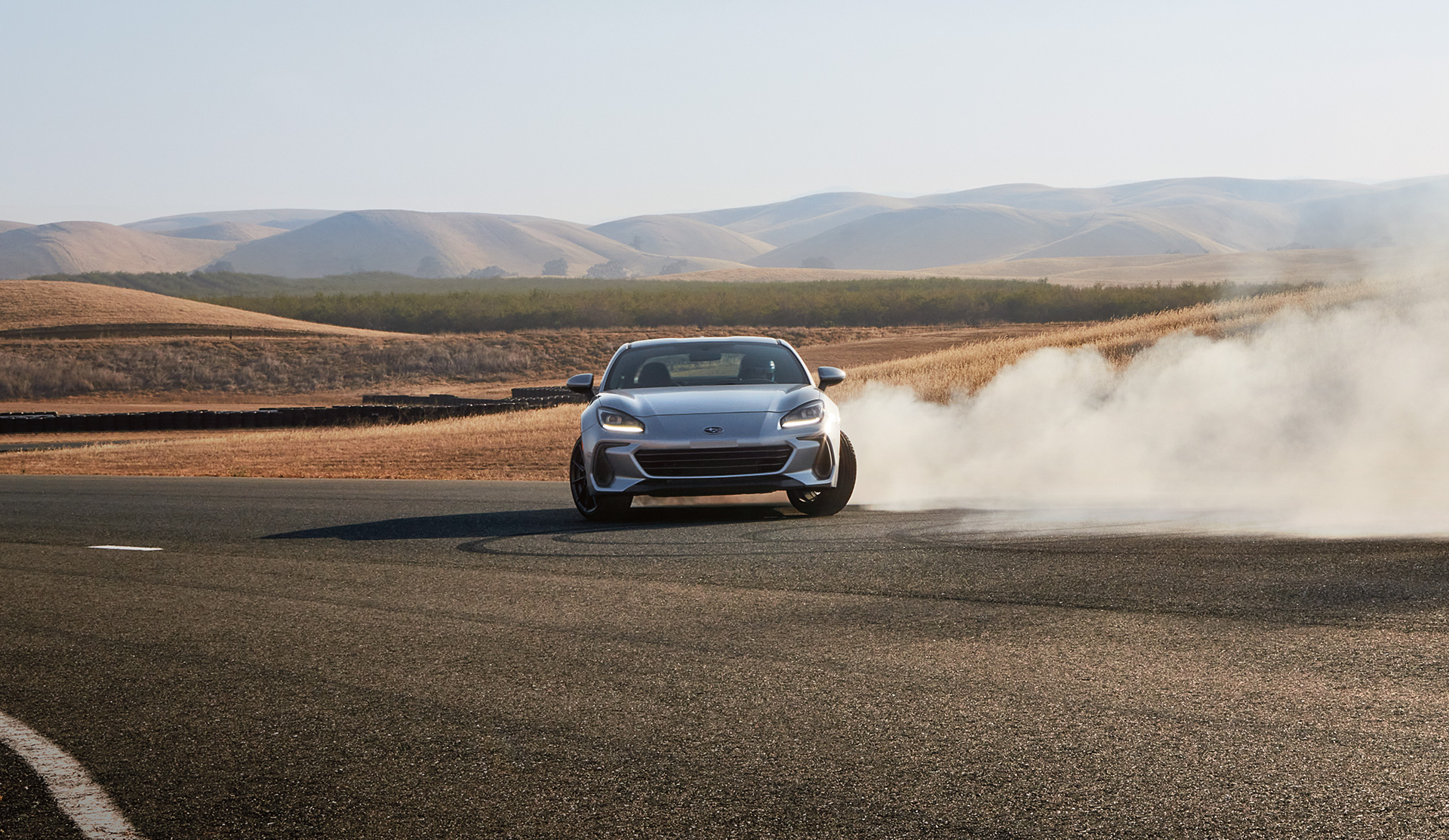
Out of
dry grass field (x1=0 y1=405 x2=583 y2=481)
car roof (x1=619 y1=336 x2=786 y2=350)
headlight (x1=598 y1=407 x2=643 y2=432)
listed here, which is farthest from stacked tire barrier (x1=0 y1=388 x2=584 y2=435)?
headlight (x1=598 y1=407 x2=643 y2=432)

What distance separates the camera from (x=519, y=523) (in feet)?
38.6

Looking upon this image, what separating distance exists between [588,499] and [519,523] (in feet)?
2.61

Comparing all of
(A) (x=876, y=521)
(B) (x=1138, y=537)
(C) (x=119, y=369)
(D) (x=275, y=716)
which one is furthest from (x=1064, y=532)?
(C) (x=119, y=369)

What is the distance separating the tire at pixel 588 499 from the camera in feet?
36.3

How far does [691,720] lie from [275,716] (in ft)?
5.67

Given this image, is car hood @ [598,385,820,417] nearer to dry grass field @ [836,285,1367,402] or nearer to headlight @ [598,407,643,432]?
headlight @ [598,407,643,432]

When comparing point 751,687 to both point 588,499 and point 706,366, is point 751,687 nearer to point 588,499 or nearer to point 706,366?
point 588,499

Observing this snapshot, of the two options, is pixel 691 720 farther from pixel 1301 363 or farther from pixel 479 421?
pixel 479 421

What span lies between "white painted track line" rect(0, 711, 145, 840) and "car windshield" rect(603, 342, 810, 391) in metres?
6.79

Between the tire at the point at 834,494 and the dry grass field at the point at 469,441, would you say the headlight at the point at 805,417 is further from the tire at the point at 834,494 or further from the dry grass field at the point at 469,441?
the dry grass field at the point at 469,441

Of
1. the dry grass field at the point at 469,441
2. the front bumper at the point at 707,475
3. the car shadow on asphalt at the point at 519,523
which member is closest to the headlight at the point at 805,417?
A: the front bumper at the point at 707,475

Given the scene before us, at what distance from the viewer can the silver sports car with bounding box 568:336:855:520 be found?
10.3 m

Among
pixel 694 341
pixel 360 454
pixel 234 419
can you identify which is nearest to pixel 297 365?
pixel 234 419

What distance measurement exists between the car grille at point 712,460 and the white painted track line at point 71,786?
18.2ft
